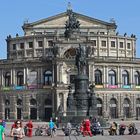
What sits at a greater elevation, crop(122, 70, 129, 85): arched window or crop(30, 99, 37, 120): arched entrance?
crop(122, 70, 129, 85): arched window

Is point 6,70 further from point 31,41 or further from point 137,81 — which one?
point 137,81

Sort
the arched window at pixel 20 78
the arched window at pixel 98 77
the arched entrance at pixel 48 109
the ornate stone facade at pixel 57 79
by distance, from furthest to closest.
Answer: the arched window at pixel 20 78, the arched window at pixel 98 77, the arched entrance at pixel 48 109, the ornate stone facade at pixel 57 79

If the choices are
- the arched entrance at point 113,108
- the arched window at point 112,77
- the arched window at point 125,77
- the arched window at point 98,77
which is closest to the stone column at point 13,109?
the arched window at point 98,77

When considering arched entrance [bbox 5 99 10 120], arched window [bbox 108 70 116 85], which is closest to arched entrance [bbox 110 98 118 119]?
arched window [bbox 108 70 116 85]

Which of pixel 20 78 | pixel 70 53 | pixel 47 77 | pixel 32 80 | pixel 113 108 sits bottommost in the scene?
pixel 113 108

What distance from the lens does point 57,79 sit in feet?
396

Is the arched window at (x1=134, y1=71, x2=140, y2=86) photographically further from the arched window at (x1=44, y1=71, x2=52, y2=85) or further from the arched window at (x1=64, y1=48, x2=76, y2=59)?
the arched window at (x1=44, y1=71, x2=52, y2=85)

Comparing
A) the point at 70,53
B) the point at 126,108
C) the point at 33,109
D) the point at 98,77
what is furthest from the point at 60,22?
the point at 126,108

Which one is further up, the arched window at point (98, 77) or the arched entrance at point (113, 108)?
the arched window at point (98, 77)

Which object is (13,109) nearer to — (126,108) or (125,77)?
(126,108)

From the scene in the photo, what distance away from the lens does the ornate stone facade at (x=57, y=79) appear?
12156cm

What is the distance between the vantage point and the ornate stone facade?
121562 mm

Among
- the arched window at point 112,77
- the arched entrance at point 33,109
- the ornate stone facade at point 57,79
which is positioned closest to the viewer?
the ornate stone facade at point 57,79

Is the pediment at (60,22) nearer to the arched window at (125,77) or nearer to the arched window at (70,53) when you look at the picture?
the arched window at (125,77)
